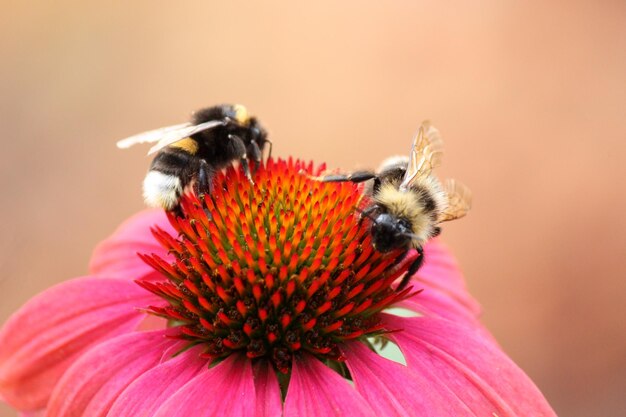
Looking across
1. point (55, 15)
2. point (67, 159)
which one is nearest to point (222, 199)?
point (67, 159)

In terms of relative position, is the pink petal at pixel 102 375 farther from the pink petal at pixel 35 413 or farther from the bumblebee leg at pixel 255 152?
the bumblebee leg at pixel 255 152

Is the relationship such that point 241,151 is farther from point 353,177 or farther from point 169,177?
point 353,177

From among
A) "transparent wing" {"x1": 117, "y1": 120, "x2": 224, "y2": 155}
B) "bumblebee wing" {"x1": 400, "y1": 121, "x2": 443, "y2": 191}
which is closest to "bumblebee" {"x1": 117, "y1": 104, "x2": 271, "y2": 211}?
"transparent wing" {"x1": 117, "y1": 120, "x2": 224, "y2": 155}

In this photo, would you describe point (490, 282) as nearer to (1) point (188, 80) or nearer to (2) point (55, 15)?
(1) point (188, 80)

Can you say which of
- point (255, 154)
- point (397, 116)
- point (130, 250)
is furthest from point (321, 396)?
point (397, 116)

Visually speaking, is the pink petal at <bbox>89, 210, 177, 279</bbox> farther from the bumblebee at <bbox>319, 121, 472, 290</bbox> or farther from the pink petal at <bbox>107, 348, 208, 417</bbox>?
the bumblebee at <bbox>319, 121, 472, 290</bbox>

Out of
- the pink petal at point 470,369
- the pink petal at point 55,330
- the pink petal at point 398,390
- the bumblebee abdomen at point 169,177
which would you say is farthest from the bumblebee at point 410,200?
the pink petal at point 55,330
